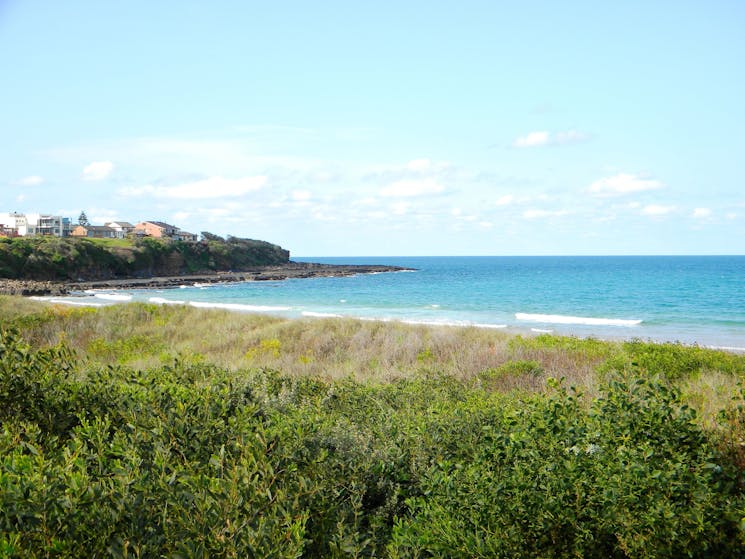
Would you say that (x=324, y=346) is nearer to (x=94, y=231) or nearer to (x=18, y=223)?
(x=94, y=231)

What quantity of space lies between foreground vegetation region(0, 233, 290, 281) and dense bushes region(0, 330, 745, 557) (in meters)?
71.2

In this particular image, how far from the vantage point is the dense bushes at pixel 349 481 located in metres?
3.08

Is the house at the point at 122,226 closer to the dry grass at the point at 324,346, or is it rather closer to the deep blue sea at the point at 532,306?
→ the deep blue sea at the point at 532,306

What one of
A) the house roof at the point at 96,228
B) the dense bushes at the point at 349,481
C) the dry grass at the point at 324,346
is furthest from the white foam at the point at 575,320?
the house roof at the point at 96,228

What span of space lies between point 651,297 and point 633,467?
56.4m

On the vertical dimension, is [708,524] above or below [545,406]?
below

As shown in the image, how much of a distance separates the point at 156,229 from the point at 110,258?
197 feet

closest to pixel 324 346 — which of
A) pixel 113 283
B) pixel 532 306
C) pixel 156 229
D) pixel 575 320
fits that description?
pixel 575 320

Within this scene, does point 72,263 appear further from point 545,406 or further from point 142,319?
point 545,406

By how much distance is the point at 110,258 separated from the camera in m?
81.4

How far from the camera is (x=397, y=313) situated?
4366 cm

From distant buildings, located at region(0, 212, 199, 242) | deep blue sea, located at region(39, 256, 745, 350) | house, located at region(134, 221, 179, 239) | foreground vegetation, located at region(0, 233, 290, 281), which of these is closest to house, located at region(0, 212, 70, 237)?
distant buildings, located at region(0, 212, 199, 242)

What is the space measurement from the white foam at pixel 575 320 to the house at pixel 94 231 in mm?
95910

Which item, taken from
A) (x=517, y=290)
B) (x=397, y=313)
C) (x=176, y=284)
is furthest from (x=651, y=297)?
(x=176, y=284)
